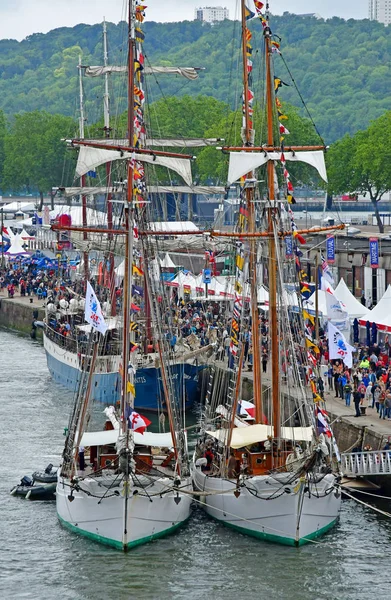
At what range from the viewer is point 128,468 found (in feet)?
160

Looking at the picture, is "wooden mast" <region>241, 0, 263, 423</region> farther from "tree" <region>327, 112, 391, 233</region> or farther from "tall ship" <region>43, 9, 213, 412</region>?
"tree" <region>327, 112, 391, 233</region>

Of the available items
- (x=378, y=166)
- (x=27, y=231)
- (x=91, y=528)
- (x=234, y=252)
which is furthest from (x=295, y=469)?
(x=27, y=231)

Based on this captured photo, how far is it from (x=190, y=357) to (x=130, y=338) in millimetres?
21586

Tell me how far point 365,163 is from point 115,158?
80560mm

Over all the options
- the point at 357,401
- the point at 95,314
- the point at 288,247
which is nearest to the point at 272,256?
the point at 288,247

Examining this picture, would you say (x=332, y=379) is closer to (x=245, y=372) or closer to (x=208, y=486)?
(x=245, y=372)

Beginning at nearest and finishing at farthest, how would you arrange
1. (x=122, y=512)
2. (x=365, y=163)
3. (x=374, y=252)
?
(x=122, y=512)
(x=374, y=252)
(x=365, y=163)

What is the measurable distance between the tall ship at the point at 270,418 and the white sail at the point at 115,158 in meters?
3.23

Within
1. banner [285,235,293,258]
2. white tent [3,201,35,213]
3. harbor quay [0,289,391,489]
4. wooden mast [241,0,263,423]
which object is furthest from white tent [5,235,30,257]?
banner [285,235,293,258]

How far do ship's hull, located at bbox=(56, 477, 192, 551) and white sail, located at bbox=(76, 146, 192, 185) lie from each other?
12.2 meters

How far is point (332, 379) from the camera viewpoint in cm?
6781

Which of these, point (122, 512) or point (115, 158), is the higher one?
point (115, 158)

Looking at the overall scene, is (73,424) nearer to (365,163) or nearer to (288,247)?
(288,247)

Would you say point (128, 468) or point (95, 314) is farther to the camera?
point (95, 314)
